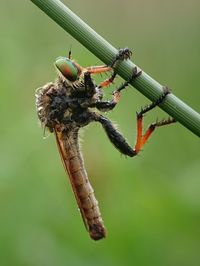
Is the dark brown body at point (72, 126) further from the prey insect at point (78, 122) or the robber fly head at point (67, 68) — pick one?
the robber fly head at point (67, 68)

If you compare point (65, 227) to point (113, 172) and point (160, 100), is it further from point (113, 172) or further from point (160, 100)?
point (160, 100)

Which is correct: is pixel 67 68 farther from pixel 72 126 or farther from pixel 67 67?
pixel 72 126

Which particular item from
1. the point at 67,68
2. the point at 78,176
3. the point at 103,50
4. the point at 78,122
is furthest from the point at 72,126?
the point at 103,50

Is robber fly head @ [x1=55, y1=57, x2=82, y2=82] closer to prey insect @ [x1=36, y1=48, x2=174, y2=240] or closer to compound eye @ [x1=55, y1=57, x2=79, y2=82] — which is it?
compound eye @ [x1=55, y1=57, x2=79, y2=82]

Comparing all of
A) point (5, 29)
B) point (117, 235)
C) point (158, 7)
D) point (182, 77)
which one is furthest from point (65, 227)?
point (158, 7)

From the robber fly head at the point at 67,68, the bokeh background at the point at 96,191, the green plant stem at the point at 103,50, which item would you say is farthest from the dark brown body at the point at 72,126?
the green plant stem at the point at 103,50

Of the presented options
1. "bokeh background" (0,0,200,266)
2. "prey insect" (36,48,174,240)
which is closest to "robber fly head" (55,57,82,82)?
"prey insect" (36,48,174,240)
